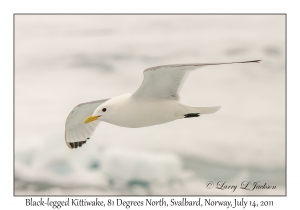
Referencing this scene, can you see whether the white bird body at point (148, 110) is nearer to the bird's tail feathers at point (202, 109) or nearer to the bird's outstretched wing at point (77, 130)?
the bird's tail feathers at point (202, 109)

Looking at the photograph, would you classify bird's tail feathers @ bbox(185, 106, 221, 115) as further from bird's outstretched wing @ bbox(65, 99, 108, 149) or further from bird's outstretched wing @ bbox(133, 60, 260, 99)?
bird's outstretched wing @ bbox(65, 99, 108, 149)

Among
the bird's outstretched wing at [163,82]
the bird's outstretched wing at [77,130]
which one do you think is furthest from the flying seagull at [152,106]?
the bird's outstretched wing at [77,130]

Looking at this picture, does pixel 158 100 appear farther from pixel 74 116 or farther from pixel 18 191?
pixel 18 191

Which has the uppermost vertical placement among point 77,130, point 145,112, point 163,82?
point 163,82

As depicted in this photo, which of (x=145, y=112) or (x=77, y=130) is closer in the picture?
(x=145, y=112)

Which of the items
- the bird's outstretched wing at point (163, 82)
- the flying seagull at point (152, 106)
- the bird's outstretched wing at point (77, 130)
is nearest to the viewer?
the bird's outstretched wing at point (163, 82)

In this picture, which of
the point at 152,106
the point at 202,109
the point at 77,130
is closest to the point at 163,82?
the point at 152,106

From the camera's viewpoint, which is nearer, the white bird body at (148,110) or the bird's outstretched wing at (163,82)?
the bird's outstretched wing at (163,82)

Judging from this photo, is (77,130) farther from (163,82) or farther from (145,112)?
(163,82)
